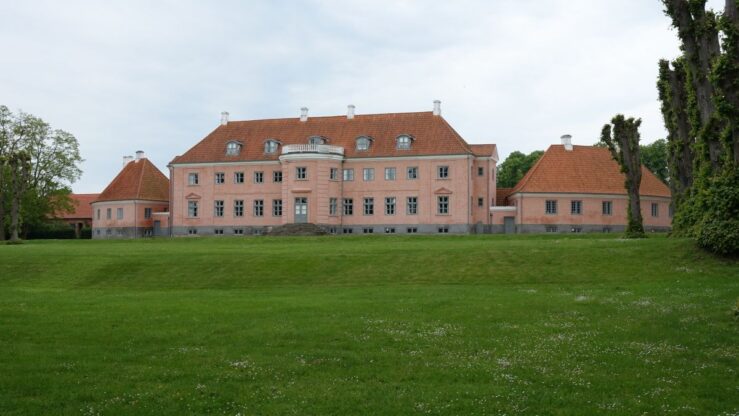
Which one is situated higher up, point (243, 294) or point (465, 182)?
point (465, 182)

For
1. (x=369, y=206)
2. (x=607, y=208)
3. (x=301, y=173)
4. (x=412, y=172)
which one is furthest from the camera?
(x=369, y=206)

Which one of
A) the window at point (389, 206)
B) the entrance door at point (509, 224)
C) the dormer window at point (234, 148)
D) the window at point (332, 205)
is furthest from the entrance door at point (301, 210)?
the entrance door at point (509, 224)

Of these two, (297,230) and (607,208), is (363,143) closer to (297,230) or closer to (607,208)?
(297,230)

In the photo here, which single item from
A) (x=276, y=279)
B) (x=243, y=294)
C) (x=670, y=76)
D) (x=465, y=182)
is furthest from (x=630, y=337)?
(x=465, y=182)

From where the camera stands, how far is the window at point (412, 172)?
60312 millimetres

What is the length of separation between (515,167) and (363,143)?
26.8m

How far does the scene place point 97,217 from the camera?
70.8m

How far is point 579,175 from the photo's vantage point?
60.0 metres

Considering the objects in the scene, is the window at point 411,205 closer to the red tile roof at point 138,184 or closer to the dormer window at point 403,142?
the dormer window at point 403,142

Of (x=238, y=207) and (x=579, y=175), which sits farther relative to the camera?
(x=238, y=207)

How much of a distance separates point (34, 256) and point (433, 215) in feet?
115

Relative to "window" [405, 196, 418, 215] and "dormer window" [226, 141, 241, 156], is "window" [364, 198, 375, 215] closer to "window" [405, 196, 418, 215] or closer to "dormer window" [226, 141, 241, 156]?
"window" [405, 196, 418, 215]

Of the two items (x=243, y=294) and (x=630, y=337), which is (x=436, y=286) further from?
(x=630, y=337)

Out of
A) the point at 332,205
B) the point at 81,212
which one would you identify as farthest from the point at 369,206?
the point at 81,212
